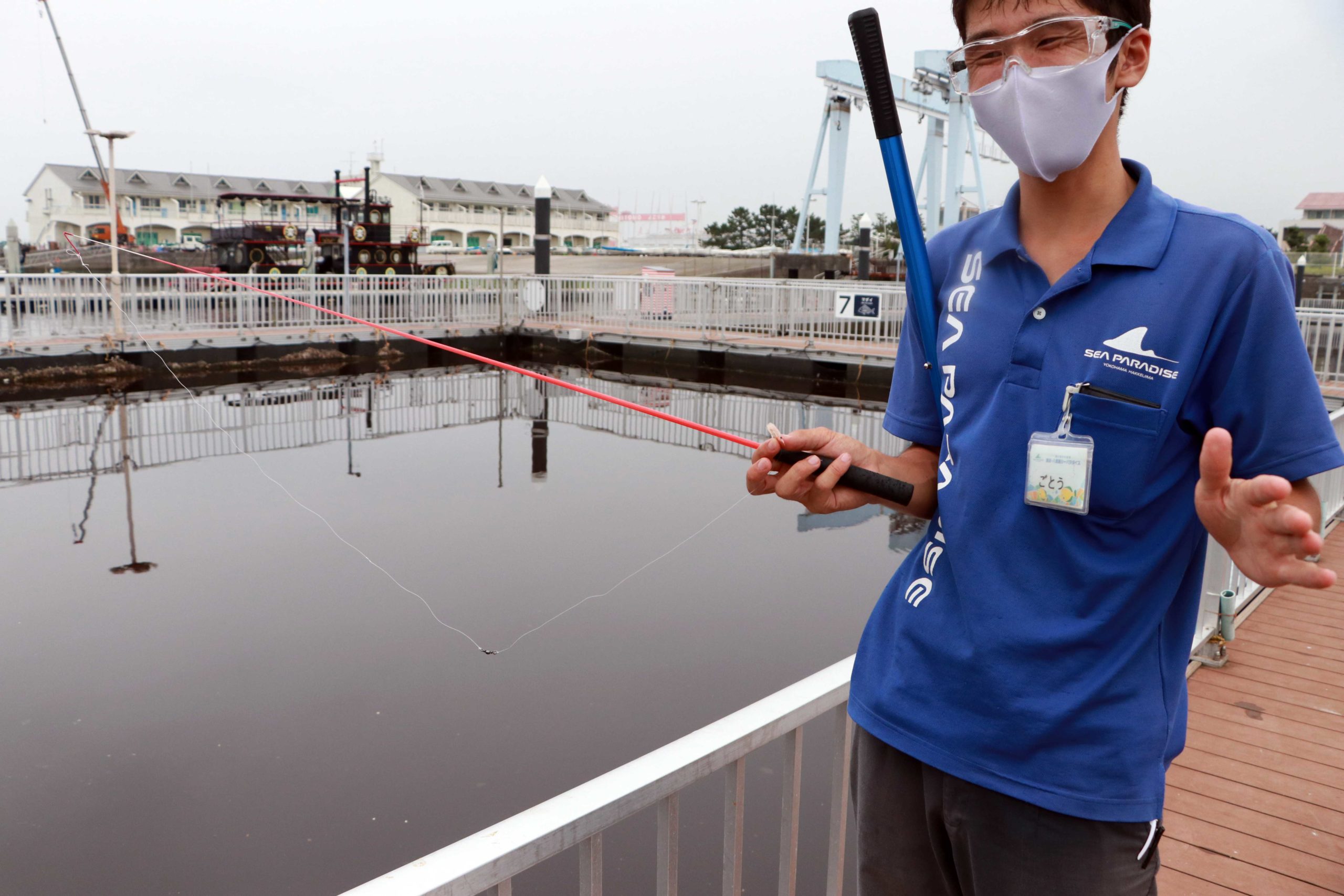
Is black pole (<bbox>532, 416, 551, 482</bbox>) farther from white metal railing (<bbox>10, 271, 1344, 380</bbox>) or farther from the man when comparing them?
the man

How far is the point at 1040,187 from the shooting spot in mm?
1314

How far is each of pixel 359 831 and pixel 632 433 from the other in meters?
8.25

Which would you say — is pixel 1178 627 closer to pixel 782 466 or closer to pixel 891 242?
pixel 782 466

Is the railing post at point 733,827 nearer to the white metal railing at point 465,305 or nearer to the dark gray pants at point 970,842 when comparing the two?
the dark gray pants at point 970,842

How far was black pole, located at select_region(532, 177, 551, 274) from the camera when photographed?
20141 millimetres

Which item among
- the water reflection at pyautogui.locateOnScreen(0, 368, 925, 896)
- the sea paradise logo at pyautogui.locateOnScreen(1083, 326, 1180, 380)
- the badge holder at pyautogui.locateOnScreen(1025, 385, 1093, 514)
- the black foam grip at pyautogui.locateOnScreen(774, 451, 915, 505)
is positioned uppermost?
the sea paradise logo at pyautogui.locateOnScreen(1083, 326, 1180, 380)

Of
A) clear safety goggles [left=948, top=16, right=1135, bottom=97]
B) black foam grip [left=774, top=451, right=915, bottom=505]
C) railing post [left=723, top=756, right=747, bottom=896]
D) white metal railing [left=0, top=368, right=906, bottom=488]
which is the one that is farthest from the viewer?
white metal railing [left=0, top=368, right=906, bottom=488]

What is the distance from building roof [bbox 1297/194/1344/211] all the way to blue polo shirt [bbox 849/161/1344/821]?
300ft

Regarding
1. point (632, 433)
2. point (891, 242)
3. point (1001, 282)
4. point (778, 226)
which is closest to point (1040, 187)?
point (1001, 282)

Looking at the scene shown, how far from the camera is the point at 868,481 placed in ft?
4.44

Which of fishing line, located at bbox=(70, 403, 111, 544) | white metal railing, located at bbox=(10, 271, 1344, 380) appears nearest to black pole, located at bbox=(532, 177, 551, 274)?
white metal railing, located at bbox=(10, 271, 1344, 380)

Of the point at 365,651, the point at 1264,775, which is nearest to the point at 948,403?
the point at 1264,775

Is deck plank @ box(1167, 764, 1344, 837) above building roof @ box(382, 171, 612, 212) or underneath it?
underneath

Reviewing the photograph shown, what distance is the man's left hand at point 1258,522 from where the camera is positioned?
3.05 feet
